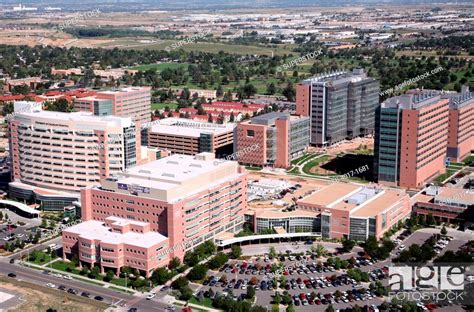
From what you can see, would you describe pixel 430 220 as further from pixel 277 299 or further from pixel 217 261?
Result: pixel 277 299

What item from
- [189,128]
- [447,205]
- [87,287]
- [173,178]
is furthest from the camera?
[189,128]

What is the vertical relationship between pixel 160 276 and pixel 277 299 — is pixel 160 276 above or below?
above

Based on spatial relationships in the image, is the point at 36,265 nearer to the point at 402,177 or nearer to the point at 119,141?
the point at 119,141

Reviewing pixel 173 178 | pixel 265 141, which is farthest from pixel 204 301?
pixel 265 141

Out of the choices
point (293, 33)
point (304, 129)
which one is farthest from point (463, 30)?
point (304, 129)

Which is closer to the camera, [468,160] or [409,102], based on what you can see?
[409,102]

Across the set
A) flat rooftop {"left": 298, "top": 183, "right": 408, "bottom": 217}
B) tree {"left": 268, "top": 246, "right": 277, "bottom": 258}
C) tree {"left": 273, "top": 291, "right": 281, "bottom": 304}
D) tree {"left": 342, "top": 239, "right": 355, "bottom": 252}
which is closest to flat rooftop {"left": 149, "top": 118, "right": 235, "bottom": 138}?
flat rooftop {"left": 298, "top": 183, "right": 408, "bottom": 217}

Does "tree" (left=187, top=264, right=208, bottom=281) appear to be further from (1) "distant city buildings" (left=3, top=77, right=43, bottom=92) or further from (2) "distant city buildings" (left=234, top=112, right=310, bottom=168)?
(1) "distant city buildings" (left=3, top=77, right=43, bottom=92)

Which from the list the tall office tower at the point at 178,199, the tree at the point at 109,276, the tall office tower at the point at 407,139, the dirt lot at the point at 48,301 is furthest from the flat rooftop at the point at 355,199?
the dirt lot at the point at 48,301
